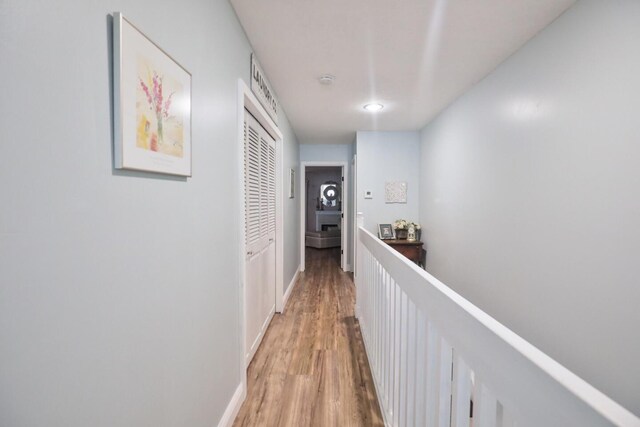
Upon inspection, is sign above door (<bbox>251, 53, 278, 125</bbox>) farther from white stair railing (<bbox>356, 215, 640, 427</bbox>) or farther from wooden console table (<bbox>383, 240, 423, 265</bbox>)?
wooden console table (<bbox>383, 240, 423, 265</bbox>)

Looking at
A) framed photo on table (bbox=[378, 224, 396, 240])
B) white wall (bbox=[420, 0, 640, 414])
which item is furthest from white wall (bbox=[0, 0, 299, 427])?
framed photo on table (bbox=[378, 224, 396, 240])

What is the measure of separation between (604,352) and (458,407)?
1247 millimetres

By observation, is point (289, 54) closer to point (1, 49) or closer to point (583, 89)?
point (583, 89)

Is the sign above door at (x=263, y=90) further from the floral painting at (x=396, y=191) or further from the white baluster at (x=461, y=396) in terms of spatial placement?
the floral painting at (x=396, y=191)

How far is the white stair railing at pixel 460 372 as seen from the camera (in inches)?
18.6

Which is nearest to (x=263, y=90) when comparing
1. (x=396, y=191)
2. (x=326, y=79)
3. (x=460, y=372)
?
(x=326, y=79)

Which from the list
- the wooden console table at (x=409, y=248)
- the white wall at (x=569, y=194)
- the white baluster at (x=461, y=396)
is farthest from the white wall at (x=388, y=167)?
the white baluster at (x=461, y=396)

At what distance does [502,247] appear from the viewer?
236 cm

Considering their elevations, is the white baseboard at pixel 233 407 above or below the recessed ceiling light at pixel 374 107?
below

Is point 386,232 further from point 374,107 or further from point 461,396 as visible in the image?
point 461,396

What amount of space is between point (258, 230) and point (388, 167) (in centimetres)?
265

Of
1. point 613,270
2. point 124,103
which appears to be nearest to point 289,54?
point 124,103

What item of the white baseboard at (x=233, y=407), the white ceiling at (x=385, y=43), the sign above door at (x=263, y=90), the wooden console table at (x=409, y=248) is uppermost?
the white ceiling at (x=385, y=43)

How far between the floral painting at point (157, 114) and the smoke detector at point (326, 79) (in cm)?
175
